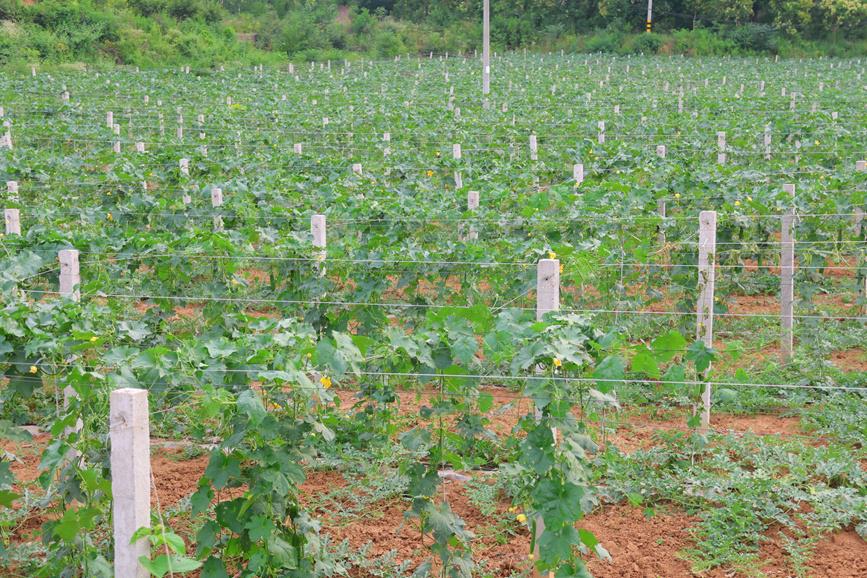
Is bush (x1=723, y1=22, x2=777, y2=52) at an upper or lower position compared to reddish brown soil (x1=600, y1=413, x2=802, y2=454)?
upper

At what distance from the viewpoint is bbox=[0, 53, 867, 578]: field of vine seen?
3.89 metres

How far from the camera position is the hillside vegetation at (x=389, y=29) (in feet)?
125

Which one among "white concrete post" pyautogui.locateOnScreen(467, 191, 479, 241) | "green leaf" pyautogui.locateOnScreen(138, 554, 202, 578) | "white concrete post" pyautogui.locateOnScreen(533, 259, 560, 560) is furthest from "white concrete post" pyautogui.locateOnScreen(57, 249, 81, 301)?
"white concrete post" pyautogui.locateOnScreen(467, 191, 479, 241)

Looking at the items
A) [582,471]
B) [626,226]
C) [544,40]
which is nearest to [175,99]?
[626,226]

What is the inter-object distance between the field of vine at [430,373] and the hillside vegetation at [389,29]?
90.7 feet

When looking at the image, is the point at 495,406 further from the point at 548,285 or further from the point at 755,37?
the point at 755,37

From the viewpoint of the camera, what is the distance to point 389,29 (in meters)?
51.6

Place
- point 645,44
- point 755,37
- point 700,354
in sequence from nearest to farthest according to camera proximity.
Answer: point 700,354
point 645,44
point 755,37

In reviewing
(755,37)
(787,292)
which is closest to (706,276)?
(787,292)

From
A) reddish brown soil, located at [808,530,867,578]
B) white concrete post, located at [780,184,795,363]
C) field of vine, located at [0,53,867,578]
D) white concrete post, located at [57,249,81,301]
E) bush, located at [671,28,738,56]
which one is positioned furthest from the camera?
bush, located at [671,28,738,56]

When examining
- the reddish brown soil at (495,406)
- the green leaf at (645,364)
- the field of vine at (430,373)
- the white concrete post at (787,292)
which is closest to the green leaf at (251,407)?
the field of vine at (430,373)

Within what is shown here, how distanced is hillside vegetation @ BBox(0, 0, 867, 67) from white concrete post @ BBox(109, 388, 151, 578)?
33222 mm

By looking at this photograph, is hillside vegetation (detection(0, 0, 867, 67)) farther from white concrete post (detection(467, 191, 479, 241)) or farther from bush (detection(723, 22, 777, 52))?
white concrete post (detection(467, 191, 479, 241))

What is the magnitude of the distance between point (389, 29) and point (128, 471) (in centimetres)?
5028
